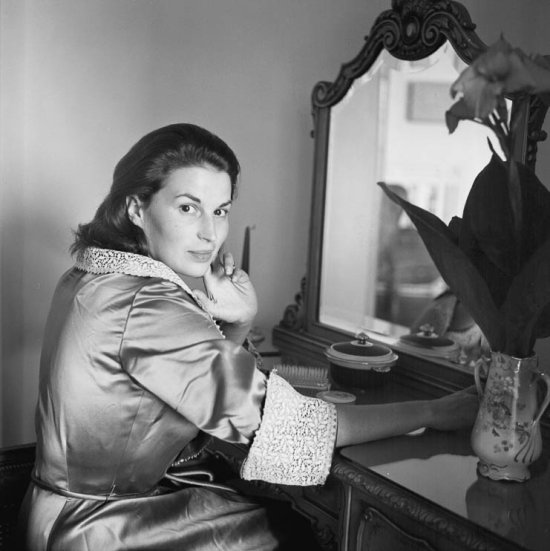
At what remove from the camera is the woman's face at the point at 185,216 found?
136 centimetres

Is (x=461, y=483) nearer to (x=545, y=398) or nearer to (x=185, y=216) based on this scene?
(x=545, y=398)

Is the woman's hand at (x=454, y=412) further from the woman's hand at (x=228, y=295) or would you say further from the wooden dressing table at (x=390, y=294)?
the woman's hand at (x=228, y=295)

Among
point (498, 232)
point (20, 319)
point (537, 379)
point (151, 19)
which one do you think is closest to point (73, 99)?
point (151, 19)

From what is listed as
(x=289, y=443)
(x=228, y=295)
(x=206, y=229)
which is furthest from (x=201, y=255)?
(x=289, y=443)

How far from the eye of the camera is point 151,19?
1953mm

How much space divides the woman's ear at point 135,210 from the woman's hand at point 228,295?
31 cm

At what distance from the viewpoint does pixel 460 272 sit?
45.3 inches

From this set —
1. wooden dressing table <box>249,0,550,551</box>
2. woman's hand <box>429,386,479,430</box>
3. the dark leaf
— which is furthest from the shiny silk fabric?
the dark leaf

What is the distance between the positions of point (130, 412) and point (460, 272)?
61 centimetres

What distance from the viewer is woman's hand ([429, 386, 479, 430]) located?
132 cm

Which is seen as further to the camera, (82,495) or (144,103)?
(144,103)

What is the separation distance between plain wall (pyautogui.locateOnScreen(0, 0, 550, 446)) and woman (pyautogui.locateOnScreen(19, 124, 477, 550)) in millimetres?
572

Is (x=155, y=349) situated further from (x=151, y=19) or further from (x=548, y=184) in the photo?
(x=151, y=19)

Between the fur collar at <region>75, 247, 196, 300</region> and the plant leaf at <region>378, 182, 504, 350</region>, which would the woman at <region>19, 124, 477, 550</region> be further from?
the plant leaf at <region>378, 182, 504, 350</region>
